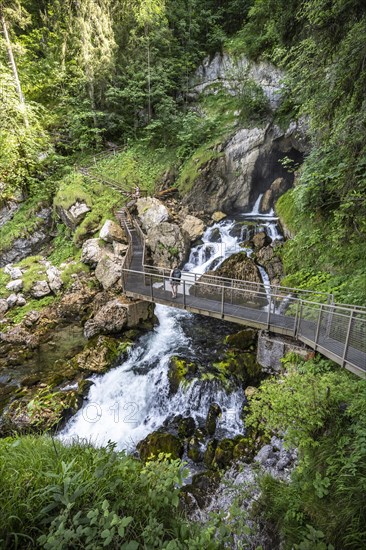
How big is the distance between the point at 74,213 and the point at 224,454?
52.1 ft

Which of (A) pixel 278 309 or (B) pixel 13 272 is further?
(B) pixel 13 272

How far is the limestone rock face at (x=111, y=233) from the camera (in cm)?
1555

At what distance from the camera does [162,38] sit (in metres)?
21.9

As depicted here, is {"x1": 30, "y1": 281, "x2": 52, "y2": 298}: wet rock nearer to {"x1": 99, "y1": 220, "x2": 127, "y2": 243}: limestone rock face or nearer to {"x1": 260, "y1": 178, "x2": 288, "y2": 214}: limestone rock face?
{"x1": 99, "y1": 220, "x2": 127, "y2": 243}: limestone rock face

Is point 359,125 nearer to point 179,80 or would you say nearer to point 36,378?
point 36,378

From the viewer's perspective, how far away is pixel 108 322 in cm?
1160

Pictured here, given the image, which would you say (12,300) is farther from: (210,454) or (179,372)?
(210,454)

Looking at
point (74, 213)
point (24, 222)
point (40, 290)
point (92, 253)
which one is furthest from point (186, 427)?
point (24, 222)

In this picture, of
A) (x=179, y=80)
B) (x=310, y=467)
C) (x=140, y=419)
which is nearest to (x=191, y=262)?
(x=140, y=419)

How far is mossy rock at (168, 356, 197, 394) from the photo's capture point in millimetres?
8969

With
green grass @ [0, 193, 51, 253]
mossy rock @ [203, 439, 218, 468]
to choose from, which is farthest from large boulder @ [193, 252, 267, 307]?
green grass @ [0, 193, 51, 253]

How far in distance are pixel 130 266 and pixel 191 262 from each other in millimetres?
4110

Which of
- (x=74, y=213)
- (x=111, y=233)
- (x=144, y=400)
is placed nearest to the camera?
(x=144, y=400)

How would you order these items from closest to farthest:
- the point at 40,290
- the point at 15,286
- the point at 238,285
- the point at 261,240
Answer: the point at 238,285 → the point at 40,290 → the point at 15,286 → the point at 261,240
